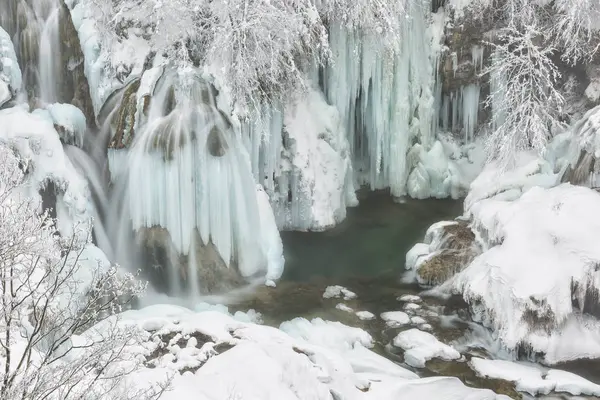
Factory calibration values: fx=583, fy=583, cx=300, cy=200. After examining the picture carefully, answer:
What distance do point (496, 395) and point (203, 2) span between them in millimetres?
8638

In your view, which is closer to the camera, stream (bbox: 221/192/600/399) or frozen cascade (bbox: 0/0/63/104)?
stream (bbox: 221/192/600/399)

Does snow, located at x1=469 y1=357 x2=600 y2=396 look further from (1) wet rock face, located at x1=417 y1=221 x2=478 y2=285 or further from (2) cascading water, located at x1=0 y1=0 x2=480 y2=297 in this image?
(2) cascading water, located at x1=0 y1=0 x2=480 y2=297

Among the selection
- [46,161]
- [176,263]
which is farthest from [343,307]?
[46,161]

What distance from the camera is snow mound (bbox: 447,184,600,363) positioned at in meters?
8.24

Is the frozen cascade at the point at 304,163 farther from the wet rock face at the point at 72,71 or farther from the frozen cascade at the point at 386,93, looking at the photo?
the wet rock face at the point at 72,71

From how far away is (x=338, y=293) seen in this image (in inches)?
410

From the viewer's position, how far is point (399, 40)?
41.8 ft

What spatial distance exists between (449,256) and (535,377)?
2.86 meters

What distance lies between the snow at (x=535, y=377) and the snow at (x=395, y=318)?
1.39 m

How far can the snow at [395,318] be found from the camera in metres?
9.30

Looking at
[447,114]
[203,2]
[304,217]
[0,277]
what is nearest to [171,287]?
[304,217]

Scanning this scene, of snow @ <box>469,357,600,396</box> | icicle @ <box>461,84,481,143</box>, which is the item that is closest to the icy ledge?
snow @ <box>469,357,600,396</box>

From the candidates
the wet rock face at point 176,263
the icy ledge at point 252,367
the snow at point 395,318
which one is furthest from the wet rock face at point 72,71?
the snow at point 395,318

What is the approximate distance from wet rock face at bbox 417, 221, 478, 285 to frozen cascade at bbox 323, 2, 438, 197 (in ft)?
11.4
